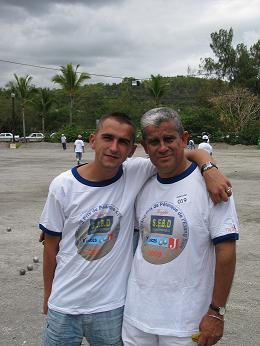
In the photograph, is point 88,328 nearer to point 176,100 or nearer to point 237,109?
point 237,109

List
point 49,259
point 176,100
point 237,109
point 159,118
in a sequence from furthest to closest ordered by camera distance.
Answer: point 176,100 < point 237,109 < point 49,259 < point 159,118

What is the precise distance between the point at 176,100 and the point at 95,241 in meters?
77.8

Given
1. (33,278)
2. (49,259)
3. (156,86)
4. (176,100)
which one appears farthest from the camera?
(176,100)

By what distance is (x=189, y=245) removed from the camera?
217 cm

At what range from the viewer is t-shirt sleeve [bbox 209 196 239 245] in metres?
2.11

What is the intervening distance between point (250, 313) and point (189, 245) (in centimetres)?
264

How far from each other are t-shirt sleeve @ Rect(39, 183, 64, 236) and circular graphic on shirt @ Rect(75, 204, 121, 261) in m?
0.11

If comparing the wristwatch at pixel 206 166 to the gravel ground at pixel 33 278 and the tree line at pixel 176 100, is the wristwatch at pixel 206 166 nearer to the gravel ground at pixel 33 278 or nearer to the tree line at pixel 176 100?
the gravel ground at pixel 33 278

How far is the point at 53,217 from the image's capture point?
238cm

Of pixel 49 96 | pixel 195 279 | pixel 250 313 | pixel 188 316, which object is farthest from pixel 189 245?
pixel 49 96

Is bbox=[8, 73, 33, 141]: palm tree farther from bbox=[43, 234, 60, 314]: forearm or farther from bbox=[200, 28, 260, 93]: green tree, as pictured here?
bbox=[43, 234, 60, 314]: forearm

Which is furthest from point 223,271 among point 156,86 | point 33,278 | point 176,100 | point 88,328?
point 176,100

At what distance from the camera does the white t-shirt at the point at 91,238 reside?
2346 millimetres

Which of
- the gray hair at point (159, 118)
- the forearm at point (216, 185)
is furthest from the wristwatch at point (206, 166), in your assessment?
the gray hair at point (159, 118)
